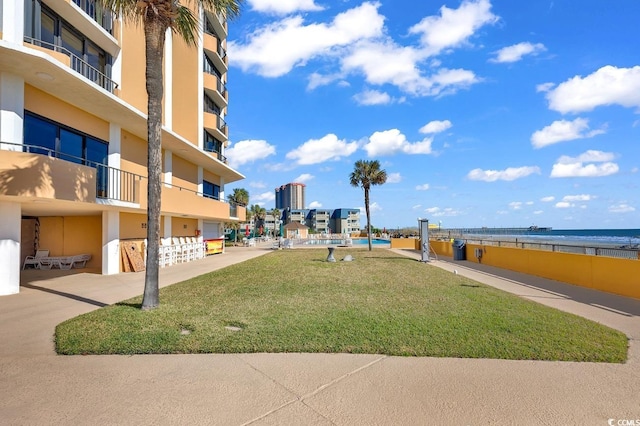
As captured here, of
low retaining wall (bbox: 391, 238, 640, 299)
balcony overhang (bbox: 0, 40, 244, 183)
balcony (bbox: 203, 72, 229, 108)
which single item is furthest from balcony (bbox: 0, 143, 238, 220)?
low retaining wall (bbox: 391, 238, 640, 299)

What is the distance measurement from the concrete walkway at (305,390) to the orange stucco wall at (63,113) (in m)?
8.94

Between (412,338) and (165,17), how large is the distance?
8.82 m

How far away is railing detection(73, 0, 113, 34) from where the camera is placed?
13.2 metres

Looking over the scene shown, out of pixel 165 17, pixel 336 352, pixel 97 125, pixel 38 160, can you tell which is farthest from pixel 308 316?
pixel 97 125

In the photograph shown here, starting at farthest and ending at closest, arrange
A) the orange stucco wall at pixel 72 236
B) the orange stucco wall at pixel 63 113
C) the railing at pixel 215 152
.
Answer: the railing at pixel 215 152
the orange stucco wall at pixel 72 236
the orange stucco wall at pixel 63 113

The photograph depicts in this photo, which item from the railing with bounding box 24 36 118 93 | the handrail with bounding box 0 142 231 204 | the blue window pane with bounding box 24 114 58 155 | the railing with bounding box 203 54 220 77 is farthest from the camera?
the railing with bounding box 203 54 220 77

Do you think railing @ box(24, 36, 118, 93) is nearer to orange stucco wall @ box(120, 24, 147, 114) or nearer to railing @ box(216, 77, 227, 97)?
orange stucco wall @ box(120, 24, 147, 114)

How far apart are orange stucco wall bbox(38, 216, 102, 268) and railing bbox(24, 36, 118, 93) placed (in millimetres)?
6237

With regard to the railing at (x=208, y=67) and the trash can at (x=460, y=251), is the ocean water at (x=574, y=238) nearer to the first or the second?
the trash can at (x=460, y=251)

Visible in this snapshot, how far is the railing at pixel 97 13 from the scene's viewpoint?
13234 mm

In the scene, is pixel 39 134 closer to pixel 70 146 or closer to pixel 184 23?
pixel 70 146

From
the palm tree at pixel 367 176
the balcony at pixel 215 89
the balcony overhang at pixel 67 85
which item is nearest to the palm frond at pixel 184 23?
the balcony overhang at pixel 67 85

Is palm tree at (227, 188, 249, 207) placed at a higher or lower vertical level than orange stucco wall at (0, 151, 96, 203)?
higher

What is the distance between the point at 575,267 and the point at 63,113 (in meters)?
19.2
